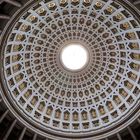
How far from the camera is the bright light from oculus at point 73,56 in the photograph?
43812 mm

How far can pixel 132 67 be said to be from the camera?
3969 cm

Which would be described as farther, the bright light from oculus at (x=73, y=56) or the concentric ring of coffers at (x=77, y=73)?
the bright light from oculus at (x=73, y=56)

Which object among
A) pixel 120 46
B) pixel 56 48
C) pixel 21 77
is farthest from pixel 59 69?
pixel 120 46

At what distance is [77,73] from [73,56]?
14.9 ft

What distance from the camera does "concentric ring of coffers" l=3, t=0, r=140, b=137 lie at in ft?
121

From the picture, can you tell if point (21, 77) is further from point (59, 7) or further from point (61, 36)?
point (59, 7)

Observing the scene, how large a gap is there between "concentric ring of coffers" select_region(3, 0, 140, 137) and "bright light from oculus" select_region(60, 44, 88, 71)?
95cm

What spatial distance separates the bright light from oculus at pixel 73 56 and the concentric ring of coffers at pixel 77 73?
3.12ft

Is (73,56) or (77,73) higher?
(73,56)

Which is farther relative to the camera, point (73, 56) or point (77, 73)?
point (73, 56)

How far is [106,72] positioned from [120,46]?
485cm

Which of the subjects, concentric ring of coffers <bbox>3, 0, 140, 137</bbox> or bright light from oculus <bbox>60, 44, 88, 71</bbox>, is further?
bright light from oculus <bbox>60, 44, 88, 71</bbox>

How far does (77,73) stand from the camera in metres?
44.6

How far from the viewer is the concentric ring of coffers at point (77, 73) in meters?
36.8
